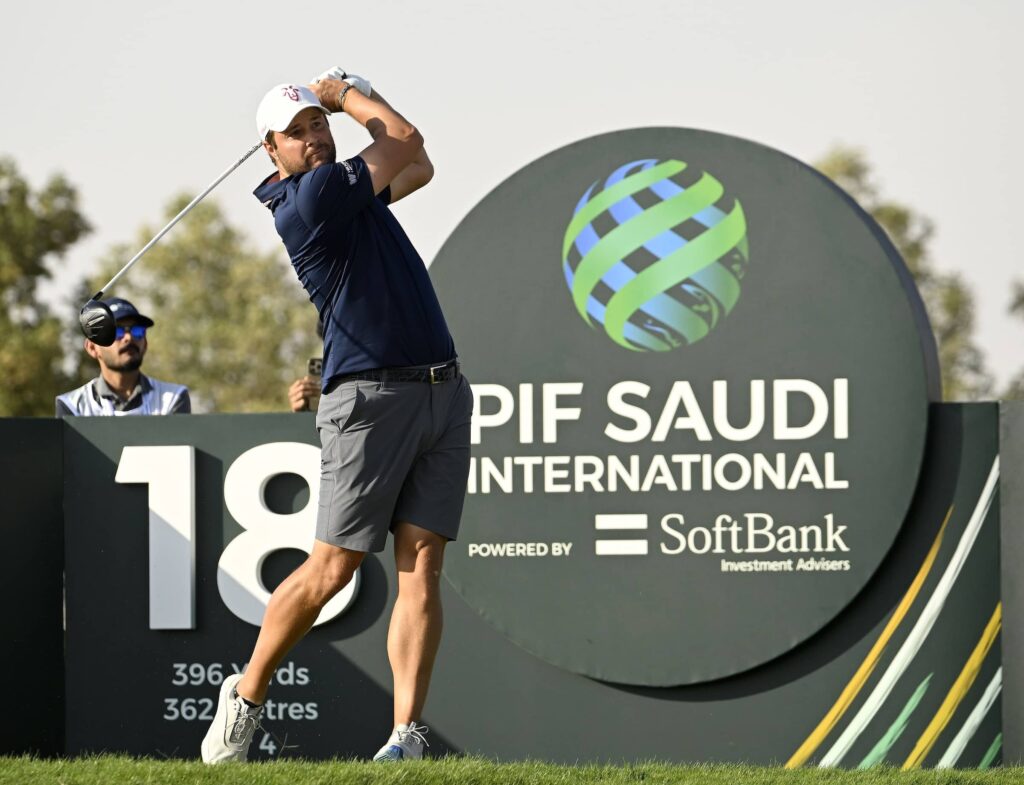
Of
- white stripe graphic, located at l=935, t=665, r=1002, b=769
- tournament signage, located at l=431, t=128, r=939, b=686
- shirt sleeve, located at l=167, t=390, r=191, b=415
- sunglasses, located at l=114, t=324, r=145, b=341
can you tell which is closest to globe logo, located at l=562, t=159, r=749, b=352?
tournament signage, located at l=431, t=128, r=939, b=686

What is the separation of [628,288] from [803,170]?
0.77 metres

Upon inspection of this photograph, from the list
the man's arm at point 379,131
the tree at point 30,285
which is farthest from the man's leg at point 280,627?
the tree at point 30,285

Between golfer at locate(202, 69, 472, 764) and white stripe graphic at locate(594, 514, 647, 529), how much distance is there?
1309 mm

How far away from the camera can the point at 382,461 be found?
4371 mm

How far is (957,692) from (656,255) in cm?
189

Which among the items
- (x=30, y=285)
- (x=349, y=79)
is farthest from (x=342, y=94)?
(x=30, y=285)

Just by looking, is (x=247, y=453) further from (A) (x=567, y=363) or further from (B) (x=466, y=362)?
(A) (x=567, y=363)

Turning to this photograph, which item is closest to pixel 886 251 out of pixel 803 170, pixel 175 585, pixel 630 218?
pixel 803 170

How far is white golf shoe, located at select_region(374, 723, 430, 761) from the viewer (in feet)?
14.1

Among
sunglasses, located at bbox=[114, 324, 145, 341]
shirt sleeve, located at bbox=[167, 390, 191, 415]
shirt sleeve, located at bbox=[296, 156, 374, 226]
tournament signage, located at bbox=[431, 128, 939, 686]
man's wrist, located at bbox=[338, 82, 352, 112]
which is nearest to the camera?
shirt sleeve, located at bbox=[296, 156, 374, 226]

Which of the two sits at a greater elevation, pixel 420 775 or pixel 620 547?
pixel 620 547

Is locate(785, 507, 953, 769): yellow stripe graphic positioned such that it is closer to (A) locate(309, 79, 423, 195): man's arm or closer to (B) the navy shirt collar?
(A) locate(309, 79, 423, 195): man's arm

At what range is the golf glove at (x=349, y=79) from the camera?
4.60 metres

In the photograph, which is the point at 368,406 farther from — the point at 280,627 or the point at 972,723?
the point at 972,723
